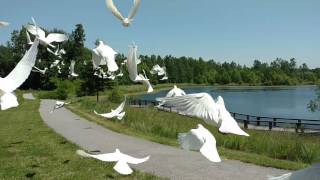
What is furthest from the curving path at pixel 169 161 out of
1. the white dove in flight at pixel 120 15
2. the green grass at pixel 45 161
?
the white dove in flight at pixel 120 15

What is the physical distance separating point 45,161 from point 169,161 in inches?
109

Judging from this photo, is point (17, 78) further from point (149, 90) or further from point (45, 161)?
point (45, 161)

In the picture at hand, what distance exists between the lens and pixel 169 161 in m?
10.6

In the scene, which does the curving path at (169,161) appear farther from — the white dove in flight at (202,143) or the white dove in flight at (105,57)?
the white dove in flight at (202,143)

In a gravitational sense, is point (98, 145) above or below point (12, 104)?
below

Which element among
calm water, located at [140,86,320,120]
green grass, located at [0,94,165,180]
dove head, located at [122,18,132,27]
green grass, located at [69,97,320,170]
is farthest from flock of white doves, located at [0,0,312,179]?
calm water, located at [140,86,320,120]

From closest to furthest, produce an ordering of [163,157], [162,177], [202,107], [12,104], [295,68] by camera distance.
Answer: [12,104] < [202,107] < [162,177] < [163,157] < [295,68]

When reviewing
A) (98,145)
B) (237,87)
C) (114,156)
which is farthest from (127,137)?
(237,87)

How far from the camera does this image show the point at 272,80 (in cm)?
13288

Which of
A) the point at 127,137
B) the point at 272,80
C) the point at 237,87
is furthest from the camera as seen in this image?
the point at 272,80

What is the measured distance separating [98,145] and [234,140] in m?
3.95

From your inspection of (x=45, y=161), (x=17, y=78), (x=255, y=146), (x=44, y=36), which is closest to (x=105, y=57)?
(x=44, y=36)

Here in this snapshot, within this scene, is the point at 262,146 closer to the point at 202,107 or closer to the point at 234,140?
the point at 234,140

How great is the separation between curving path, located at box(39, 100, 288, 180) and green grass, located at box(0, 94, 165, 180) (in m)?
0.71
